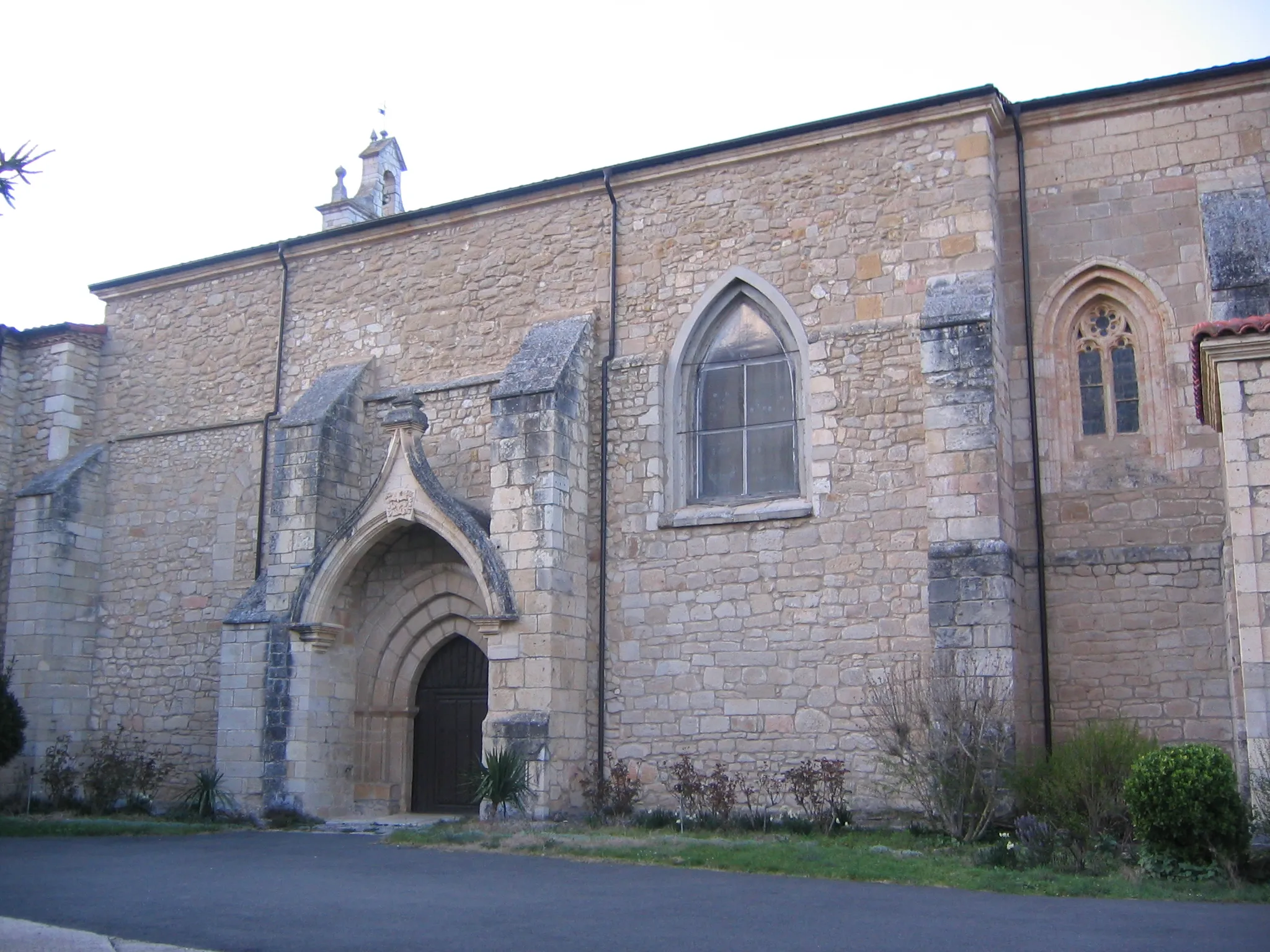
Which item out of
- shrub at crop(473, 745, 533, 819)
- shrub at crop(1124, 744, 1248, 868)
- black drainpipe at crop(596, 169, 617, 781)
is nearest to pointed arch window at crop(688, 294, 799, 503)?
black drainpipe at crop(596, 169, 617, 781)

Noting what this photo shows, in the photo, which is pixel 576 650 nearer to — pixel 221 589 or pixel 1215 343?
pixel 221 589

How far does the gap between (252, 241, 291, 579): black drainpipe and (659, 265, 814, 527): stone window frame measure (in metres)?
5.85

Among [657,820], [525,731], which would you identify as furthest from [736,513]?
[657,820]

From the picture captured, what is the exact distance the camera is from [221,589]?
17406 millimetres

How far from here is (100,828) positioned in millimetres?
14164

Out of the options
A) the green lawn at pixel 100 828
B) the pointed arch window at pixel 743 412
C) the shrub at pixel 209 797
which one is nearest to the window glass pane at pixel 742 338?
the pointed arch window at pixel 743 412

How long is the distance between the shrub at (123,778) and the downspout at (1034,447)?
11.0m

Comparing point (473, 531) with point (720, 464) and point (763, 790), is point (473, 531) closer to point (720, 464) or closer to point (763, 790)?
point (720, 464)

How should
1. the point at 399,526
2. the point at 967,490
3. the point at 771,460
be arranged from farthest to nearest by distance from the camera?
the point at 399,526
the point at 771,460
the point at 967,490

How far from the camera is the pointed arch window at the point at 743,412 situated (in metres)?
14.3

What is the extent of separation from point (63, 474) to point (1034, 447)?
13.2m

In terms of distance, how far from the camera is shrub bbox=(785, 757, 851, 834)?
1248cm

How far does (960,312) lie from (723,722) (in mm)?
4870

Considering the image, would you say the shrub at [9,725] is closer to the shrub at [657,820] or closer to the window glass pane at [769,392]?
the shrub at [657,820]
